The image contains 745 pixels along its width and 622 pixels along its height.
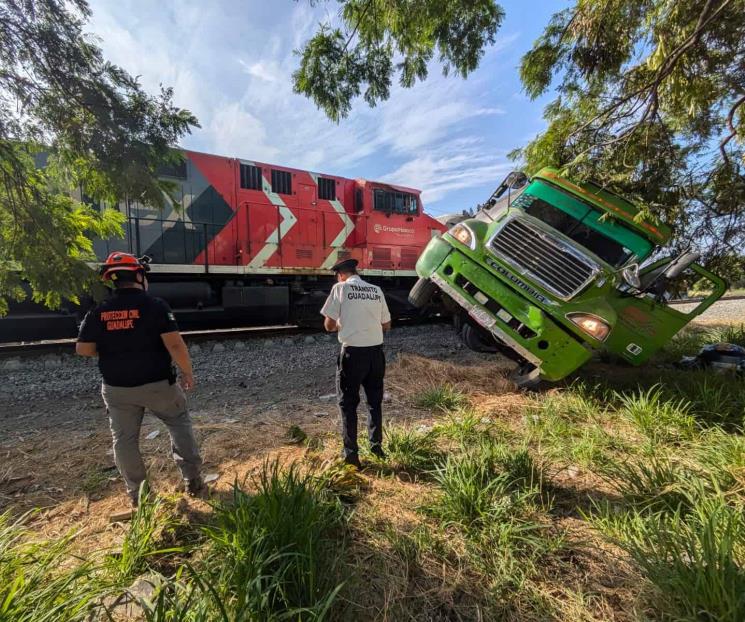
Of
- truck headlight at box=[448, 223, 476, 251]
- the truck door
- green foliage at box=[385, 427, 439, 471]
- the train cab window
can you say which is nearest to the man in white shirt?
green foliage at box=[385, 427, 439, 471]

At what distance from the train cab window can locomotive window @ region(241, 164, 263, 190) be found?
2.85 meters

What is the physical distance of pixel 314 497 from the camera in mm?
2092

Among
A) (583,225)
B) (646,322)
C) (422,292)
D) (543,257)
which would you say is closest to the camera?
(543,257)

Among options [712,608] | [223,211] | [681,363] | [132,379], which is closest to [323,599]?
[712,608]

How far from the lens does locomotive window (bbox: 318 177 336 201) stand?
957 cm

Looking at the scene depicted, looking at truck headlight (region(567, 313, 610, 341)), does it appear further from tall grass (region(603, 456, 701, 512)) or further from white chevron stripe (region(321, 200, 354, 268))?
white chevron stripe (region(321, 200, 354, 268))

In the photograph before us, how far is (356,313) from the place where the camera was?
2.94 m

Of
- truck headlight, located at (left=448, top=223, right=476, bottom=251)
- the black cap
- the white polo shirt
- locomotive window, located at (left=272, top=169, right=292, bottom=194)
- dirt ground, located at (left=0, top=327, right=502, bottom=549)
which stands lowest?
dirt ground, located at (left=0, top=327, right=502, bottom=549)

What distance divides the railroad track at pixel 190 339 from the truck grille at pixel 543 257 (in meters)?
5.08

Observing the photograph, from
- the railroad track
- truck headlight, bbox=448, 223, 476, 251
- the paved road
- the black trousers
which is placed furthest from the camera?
the paved road

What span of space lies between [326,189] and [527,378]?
6996 millimetres

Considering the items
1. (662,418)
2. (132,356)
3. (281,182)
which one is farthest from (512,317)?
(281,182)

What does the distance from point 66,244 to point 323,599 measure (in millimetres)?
3622

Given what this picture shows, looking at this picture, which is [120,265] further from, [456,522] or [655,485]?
[655,485]
